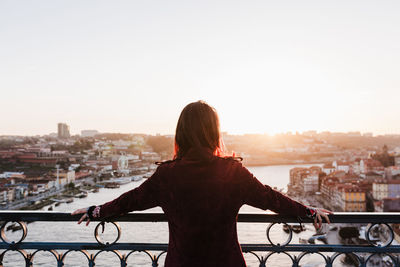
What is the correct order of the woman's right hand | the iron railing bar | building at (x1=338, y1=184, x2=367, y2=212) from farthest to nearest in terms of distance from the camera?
building at (x1=338, y1=184, x2=367, y2=212) < the iron railing bar < the woman's right hand

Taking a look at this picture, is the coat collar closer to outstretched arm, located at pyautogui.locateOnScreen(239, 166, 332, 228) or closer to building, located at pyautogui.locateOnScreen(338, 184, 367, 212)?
outstretched arm, located at pyautogui.locateOnScreen(239, 166, 332, 228)

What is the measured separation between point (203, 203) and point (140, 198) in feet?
0.49

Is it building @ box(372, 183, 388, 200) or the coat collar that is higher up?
the coat collar

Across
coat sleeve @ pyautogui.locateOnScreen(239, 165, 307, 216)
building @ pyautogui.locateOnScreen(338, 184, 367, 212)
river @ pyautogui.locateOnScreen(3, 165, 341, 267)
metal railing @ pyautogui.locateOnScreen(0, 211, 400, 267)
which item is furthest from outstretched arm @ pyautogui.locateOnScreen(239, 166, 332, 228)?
building @ pyautogui.locateOnScreen(338, 184, 367, 212)

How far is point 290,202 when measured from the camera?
81 cm

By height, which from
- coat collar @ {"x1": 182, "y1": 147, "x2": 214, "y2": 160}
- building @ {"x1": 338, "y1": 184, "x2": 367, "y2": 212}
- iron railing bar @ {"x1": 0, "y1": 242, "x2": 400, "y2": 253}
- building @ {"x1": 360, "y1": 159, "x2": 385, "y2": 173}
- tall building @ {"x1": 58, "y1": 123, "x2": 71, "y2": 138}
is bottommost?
building @ {"x1": 338, "y1": 184, "x2": 367, "y2": 212}

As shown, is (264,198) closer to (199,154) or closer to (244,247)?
(199,154)

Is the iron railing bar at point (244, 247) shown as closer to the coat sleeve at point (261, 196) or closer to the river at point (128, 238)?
the coat sleeve at point (261, 196)

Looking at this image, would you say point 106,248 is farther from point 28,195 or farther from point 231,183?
point 28,195

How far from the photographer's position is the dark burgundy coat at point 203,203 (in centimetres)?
70

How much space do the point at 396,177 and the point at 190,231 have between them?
30.5 meters

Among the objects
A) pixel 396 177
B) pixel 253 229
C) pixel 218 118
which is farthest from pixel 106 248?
pixel 396 177

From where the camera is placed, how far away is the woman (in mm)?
697

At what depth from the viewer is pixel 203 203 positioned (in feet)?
2.28
